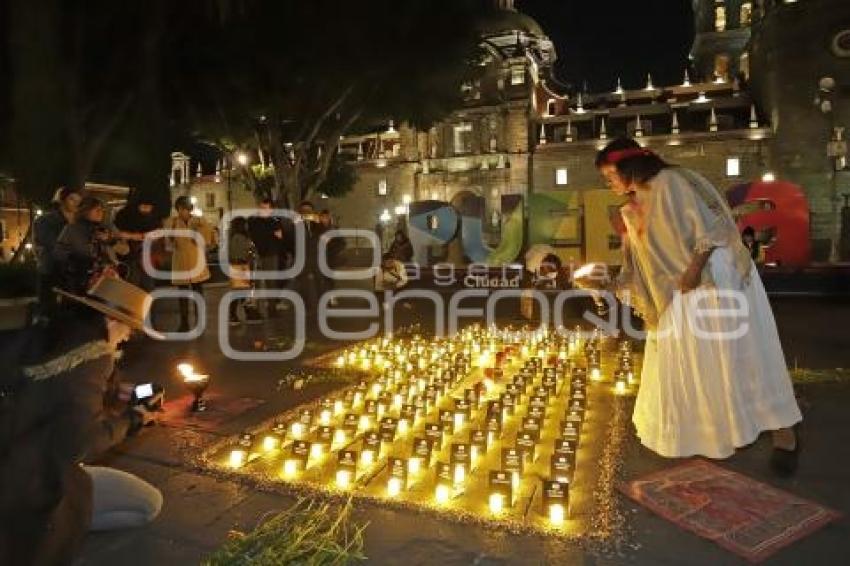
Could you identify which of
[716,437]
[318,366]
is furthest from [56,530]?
[318,366]

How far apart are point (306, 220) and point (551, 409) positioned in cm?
798

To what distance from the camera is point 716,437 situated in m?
4.05

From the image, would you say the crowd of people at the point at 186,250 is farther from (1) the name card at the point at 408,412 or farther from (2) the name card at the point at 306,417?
(1) the name card at the point at 408,412

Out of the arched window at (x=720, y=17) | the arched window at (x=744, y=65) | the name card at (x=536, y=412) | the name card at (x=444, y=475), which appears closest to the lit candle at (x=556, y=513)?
the name card at (x=444, y=475)

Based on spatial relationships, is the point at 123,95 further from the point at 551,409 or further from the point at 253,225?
Result: the point at 551,409

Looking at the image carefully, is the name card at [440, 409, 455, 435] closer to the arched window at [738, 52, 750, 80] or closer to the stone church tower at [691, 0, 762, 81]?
the arched window at [738, 52, 750, 80]

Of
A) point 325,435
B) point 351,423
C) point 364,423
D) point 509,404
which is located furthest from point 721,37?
point 325,435

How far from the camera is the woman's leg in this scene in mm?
3510

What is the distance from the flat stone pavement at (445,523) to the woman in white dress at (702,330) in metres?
0.43

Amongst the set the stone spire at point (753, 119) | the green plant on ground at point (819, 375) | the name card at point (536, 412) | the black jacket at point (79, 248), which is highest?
the stone spire at point (753, 119)

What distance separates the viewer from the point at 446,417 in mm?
5430

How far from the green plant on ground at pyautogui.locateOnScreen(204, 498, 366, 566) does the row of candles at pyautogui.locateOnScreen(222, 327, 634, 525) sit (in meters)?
0.52

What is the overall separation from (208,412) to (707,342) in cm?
424

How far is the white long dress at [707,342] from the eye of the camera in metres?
4.06
